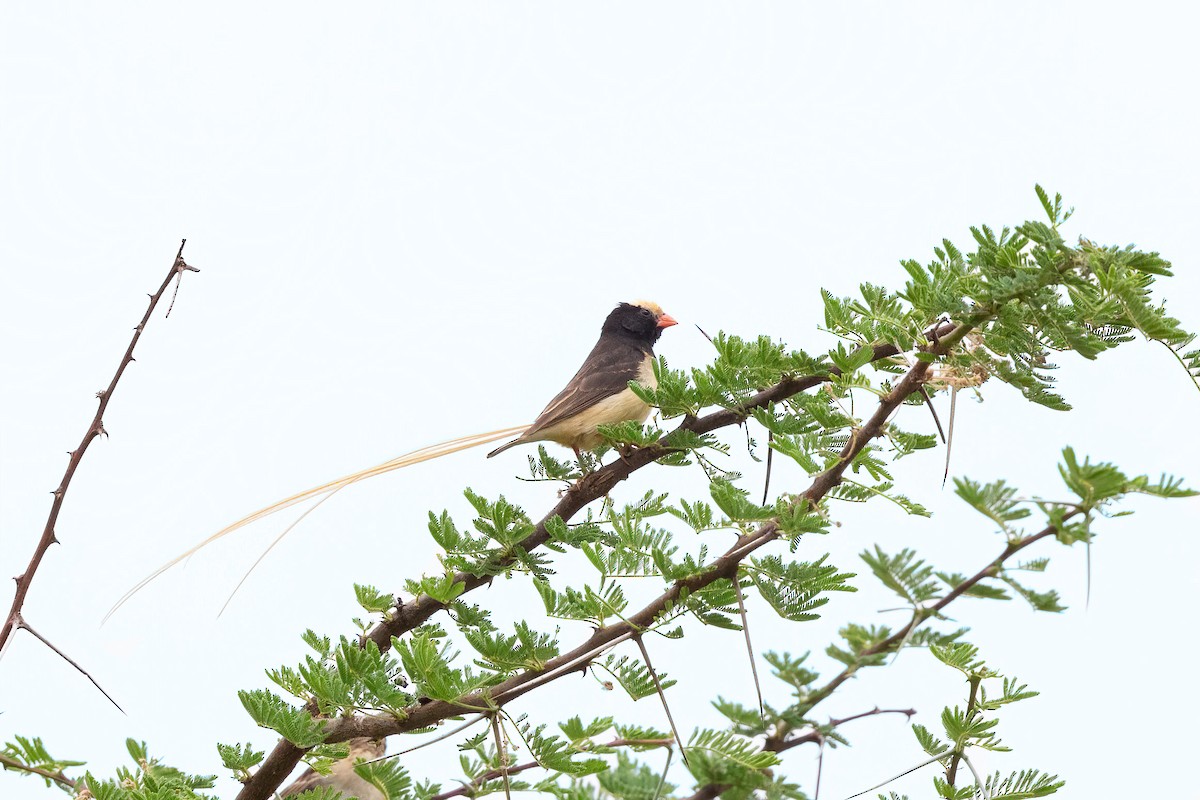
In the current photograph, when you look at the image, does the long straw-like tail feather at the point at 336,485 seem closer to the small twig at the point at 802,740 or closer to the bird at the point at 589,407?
the bird at the point at 589,407

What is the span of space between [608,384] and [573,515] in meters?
1.04

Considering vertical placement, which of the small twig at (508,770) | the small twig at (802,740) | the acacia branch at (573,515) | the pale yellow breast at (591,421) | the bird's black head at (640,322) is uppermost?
the bird's black head at (640,322)

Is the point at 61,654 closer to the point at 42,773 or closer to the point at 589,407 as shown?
the point at 42,773

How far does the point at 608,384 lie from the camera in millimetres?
3521

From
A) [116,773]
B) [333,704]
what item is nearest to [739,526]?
[333,704]

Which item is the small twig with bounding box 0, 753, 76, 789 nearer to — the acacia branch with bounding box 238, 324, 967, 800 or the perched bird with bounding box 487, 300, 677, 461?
the acacia branch with bounding box 238, 324, 967, 800

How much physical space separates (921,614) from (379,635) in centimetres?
140

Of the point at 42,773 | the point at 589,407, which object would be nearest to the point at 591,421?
the point at 589,407

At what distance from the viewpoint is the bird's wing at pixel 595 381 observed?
10.9 ft

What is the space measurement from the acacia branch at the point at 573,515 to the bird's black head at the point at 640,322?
5.36ft

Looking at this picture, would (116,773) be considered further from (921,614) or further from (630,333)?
(630,333)

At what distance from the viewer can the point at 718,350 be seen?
2246 millimetres

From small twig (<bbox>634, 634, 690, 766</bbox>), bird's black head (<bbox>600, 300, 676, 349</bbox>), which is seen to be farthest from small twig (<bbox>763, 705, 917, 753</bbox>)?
bird's black head (<bbox>600, 300, 676, 349</bbox>)

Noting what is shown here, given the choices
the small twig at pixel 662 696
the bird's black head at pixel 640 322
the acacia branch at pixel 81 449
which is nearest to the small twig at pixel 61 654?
the acacia branch at pixel 81 449
